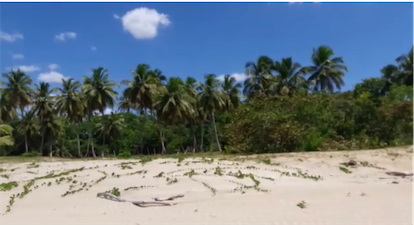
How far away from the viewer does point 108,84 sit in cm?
3825

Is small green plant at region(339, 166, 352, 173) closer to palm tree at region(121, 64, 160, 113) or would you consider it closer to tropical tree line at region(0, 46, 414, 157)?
tropical tree line at region(0, 46, 414, 157)

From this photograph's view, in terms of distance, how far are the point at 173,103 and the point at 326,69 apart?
15824mm

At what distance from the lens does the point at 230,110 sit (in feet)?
135

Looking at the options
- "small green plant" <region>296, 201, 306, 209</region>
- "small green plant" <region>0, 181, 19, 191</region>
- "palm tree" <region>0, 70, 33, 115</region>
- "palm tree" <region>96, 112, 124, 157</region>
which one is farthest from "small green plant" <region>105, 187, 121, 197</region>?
"palm tree" <region>96, 112, 124, 157</region>

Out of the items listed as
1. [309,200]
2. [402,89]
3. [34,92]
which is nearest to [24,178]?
[309,200]

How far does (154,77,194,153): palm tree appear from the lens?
115ft

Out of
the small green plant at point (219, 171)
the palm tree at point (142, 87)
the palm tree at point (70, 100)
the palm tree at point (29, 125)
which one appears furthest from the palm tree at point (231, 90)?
the small green plant at point (219, 171)

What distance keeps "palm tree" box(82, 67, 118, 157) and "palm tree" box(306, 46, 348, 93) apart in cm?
1947

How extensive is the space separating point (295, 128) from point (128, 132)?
112ft

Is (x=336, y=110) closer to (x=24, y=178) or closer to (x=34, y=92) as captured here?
(x=24, y=178)

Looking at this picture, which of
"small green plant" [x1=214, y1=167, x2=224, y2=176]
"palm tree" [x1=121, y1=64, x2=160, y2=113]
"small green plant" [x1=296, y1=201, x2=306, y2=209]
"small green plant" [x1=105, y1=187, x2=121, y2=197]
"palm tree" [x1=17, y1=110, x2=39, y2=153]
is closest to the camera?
"small green plant" [x1=296, y1=201, x2=306, y2=209]

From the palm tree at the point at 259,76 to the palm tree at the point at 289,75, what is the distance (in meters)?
1.26

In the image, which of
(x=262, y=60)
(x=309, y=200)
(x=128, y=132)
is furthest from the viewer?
(x=128, y=132)

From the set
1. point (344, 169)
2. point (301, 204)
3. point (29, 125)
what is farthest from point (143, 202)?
point (29, 125)
